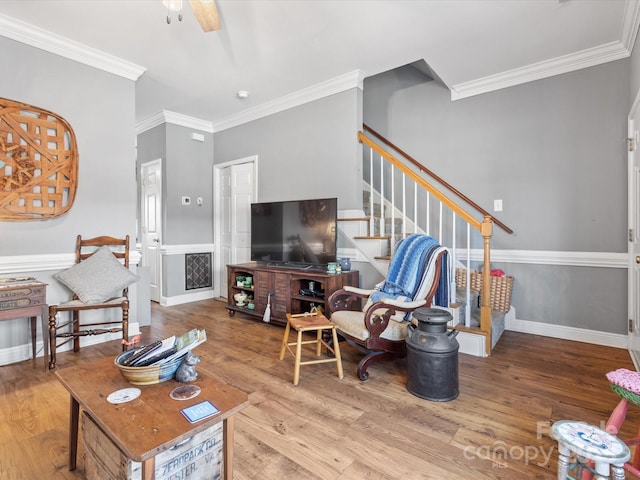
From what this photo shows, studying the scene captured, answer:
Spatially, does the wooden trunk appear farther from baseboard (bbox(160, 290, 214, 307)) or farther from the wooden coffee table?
baseboard (bbox(160, 290, 214, 307))

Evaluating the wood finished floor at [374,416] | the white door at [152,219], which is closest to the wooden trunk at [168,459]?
the wood finished floor at [374,416]

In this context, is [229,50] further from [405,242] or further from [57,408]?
[57,408]

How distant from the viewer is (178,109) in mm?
4645

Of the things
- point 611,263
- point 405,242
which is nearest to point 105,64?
point 405,242

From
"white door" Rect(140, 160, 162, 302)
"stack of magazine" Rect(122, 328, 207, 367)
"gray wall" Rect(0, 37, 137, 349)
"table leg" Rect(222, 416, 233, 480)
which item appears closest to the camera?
A: "table leg" Rect(222, 416, 233, 480)

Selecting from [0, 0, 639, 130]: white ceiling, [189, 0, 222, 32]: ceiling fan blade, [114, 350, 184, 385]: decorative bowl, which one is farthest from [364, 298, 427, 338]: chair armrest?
[0, 0, 639, 130]: white ceiling

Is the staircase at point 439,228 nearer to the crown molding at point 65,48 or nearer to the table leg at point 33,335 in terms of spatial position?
the crown molding at point 65,48

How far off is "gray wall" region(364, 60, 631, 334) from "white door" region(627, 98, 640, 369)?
148mm

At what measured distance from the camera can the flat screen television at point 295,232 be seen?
356cm

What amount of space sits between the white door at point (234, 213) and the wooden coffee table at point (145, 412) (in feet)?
11.2

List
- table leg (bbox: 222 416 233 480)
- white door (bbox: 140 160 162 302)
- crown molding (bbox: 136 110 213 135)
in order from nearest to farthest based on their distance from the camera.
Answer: table leg (bbox: 222 416 233 480), crown molding (bbox: 136 110 213 135), white door (bbox: 140 160 162 302)

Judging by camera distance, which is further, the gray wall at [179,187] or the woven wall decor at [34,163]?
the gray wall at [179,187]

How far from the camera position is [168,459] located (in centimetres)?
116

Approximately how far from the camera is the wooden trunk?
1143 millimetres
